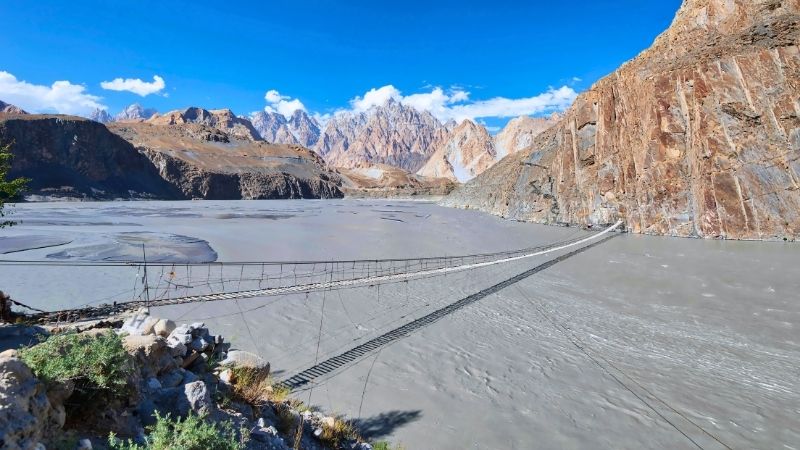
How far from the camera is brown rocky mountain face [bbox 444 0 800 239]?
36719 millimetres

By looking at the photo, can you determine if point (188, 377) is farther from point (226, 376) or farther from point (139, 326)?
point (139, 326)

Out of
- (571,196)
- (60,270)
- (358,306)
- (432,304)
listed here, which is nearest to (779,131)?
(571,196)

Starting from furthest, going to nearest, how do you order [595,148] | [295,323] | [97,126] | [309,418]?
[97,126], [595,148], [295,323], [309,418]

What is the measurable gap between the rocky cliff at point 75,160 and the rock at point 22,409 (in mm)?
132030

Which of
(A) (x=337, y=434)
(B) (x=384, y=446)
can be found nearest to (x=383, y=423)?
(B) (x=384, y=446)

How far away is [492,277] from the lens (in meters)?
22.8

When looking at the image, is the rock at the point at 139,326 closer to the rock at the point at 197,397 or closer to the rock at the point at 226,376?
the rock at the point at 226,376

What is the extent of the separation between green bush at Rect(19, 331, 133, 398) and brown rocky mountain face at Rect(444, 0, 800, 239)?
1817 inches

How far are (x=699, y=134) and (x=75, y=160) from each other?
15376 cm

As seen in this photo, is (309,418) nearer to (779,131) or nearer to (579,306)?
(579,306)

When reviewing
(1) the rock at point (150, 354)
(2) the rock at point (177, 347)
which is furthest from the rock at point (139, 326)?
(1) the rock at point (150, 354)

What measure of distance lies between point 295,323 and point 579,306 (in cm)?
1124

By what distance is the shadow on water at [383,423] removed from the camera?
27.2 ft

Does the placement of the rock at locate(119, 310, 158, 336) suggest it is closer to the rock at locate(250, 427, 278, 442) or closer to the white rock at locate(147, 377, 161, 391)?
the white rock at locate(147, 377, 161, 391)
